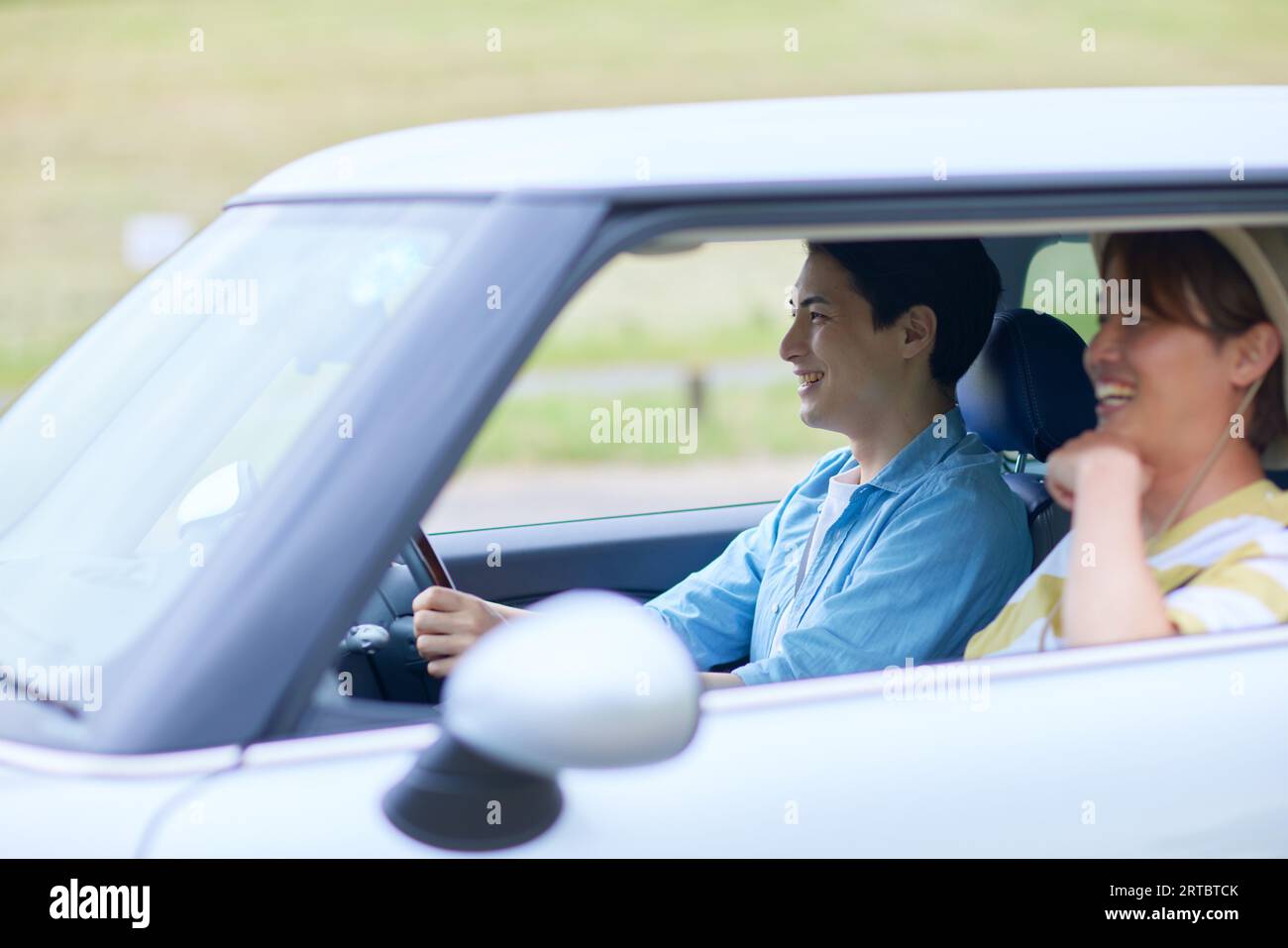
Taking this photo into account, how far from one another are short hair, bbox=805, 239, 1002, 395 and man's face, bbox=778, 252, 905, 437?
2 centimetres

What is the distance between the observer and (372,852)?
1.37 meters

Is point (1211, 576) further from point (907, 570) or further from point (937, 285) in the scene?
point (937, 285)

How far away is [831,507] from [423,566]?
0.74 metres

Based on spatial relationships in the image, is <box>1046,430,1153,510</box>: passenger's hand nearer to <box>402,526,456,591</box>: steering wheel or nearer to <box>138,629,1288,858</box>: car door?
<box>138,629,1288,858</box>: car door

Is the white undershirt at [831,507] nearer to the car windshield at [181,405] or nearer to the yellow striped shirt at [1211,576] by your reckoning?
the yellow striped shirt at [1211,576]

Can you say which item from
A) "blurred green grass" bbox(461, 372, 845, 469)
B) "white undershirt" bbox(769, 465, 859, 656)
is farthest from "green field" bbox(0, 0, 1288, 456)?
"white undershirt" bbox(769, 465, 859, 656)

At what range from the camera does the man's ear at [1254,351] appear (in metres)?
Result: 1.92

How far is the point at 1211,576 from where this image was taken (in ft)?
5.89

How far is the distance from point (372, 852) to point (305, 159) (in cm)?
99

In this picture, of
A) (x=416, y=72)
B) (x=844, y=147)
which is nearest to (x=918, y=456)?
(x=844, y=147)

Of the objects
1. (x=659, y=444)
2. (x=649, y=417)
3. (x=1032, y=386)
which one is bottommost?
(x=1032, y=386)

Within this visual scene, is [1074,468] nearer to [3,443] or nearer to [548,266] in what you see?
[548,266]

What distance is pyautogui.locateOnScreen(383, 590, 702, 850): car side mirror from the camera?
1.29 meters
